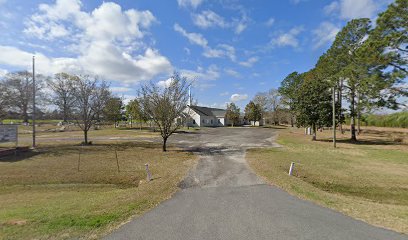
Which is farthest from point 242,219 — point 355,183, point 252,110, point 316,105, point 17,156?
point 252,110

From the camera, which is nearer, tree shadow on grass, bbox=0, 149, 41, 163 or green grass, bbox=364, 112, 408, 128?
tree shadow on grass, bbox=0, 149, 41, 163

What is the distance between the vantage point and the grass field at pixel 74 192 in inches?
181

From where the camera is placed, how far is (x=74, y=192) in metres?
8.48

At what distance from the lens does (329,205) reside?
6.09 meters

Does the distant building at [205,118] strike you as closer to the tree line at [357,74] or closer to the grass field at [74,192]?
the tree line at [357,74]

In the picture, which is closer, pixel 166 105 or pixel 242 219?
pixel 242 219

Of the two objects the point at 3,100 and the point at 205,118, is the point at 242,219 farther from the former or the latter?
the point at 205,118

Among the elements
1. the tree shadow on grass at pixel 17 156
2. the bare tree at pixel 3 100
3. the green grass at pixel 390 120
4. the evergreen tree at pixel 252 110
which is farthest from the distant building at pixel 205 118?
the tree shadow on grass at pixel 17 156

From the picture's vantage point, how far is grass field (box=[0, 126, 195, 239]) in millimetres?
4590

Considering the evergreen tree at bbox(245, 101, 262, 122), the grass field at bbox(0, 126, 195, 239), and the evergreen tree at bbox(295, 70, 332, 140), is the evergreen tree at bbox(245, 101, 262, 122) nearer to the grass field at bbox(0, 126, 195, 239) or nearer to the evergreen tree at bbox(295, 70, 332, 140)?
the evergreen tree at bbox(295, 70, 332, 140)

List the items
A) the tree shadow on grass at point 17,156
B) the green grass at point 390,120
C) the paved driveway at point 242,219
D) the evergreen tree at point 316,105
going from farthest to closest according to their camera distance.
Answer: the green grass at point 390,120
the evergreen tree at point 316,105
the tree shadow on grass at point 17,156
the paved driveway at point 242,219

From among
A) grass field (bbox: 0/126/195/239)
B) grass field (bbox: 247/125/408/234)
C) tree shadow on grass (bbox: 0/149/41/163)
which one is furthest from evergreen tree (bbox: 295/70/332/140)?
tree shadow on grass (bbox: 0/149/41/163)

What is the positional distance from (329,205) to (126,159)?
40.9 feet

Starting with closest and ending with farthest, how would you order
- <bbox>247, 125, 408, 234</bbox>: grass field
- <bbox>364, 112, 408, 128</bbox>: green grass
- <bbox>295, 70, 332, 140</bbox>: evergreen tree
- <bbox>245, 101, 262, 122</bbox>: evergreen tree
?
<bbox>247, 125, 408, 234</bbox>: grass field < <bbox>295, 70, 332, 140</bbox>: evergreen tree < <bbox>364, 112, 408, 128</bbox>: green grass < <bbox>245, 101, 262, 122</bbox>: evergreen tree
